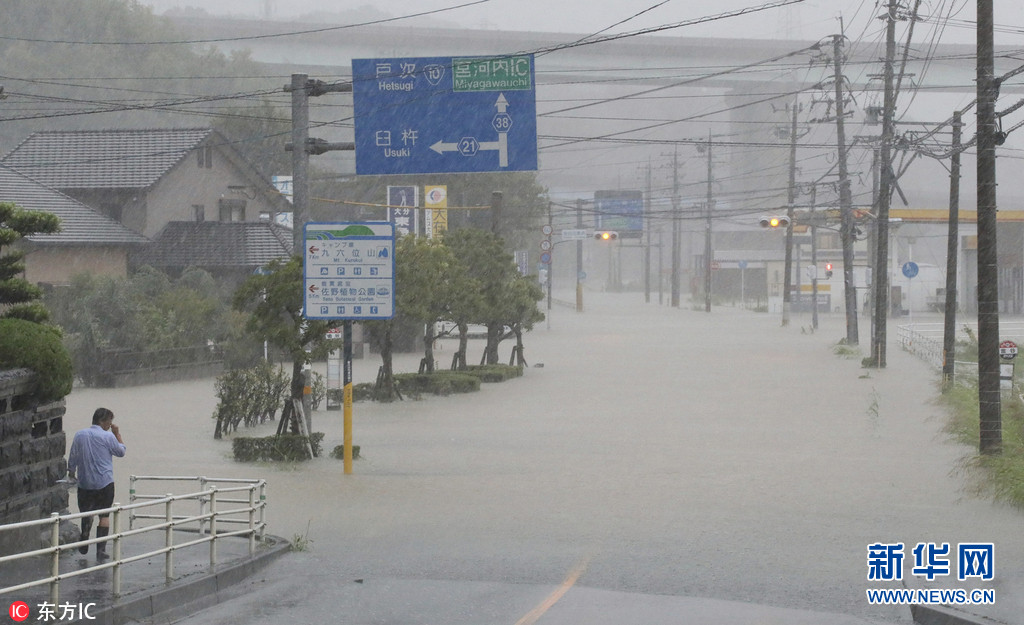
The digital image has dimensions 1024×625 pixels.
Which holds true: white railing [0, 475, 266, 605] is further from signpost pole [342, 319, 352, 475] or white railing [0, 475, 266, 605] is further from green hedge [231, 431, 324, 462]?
green hedge [231, 431, 324, 462]

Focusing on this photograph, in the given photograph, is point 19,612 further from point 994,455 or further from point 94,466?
point 994,455

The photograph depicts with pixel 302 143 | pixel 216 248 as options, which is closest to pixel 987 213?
pixel 302 143

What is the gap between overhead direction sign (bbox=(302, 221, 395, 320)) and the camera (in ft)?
55.1

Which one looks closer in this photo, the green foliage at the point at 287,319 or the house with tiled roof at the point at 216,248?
the green foliage at the point at 287,319

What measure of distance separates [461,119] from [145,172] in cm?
2893

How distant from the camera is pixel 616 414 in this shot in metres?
25.0

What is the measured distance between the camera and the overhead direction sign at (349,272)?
16797 mm

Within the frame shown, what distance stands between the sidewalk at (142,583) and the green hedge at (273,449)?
6275mm

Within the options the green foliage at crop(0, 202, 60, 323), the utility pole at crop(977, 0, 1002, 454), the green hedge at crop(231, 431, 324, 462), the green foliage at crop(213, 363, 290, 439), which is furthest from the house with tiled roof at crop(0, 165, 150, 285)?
the utility pole at crop(977, 0, 1002, 454)

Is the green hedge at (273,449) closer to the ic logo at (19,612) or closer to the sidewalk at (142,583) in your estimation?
the sidewalk at (142,583)

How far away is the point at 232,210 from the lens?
47.3 meters

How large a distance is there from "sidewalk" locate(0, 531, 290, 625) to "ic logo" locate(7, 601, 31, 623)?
2.2 inches

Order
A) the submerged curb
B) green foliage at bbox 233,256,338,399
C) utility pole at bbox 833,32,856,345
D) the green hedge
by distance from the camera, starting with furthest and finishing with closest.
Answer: utility pole at bbox 833,32,856,345 < green foliage at bbox 233,256,338,399 < the green hedge < the submerged curb

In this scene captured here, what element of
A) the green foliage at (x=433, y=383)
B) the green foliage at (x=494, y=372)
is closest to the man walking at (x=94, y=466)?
the green foliage at (x=433, y=383)
